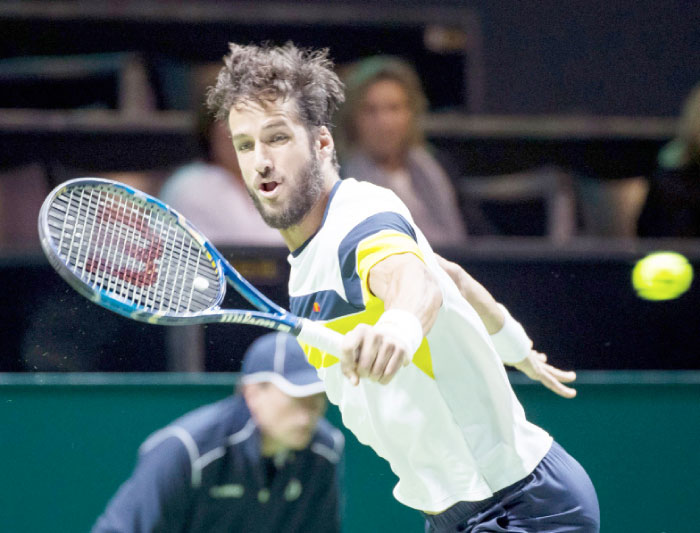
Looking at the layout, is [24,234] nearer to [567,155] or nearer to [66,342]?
[66,342]

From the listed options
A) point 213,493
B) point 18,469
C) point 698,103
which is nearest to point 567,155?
point 698,103

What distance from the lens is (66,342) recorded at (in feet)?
9.89

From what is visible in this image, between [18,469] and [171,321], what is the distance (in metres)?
1.24

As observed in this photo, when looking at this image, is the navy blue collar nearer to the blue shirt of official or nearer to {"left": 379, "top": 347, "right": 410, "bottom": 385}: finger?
{"left": 379, "top": 347, "right": 410, "bottom": 385}: finger

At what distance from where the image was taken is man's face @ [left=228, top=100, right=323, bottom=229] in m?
2.06

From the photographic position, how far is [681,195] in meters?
3.46

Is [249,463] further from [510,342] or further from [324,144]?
[324,144]

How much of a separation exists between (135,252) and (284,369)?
2.71 feet

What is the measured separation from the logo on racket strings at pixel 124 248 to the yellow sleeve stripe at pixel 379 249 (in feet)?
1.74

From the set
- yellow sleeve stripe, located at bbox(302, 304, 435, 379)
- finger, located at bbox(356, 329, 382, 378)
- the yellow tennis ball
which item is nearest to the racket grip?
yellow sleeve stripe, located at bbox(302, 304, 435, 379)

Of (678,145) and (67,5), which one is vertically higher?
(67,5)

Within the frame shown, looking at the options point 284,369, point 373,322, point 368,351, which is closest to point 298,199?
point 373,322

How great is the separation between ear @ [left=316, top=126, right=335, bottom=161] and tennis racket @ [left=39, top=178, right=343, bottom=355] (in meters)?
0.28

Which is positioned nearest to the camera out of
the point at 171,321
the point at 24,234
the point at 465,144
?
the point at 171,321
